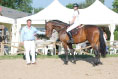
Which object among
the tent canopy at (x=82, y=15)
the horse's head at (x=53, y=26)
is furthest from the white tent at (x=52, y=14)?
the horse's head at (x=53, y=26)


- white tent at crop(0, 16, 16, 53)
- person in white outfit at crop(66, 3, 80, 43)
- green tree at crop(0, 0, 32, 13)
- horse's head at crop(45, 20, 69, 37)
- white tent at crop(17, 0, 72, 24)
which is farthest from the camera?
green tree at crop(0, 0, 32, 13)

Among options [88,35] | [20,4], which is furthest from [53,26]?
[20,4]

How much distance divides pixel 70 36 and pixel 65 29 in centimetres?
43

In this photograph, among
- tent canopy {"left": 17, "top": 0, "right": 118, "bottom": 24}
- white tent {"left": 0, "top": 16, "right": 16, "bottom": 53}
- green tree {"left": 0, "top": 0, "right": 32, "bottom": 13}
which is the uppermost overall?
green tree {"left": 0, "top": 0, "right": 32, "bottom": 13}

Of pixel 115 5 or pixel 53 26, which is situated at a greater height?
pixel 115 5

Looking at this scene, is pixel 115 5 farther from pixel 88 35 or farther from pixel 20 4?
pixel 88 35

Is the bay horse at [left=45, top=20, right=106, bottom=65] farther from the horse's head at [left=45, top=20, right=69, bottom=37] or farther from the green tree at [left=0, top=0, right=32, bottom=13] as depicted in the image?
the green tree at [left=0, top=0, right=32, bottom=13]

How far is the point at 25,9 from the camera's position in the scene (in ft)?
228

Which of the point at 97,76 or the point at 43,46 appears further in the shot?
the point at 43,46

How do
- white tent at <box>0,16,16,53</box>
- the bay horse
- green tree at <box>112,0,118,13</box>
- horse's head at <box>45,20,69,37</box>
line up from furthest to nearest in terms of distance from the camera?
green tree at <box>112,0,118,13</box> < white tent at <box>0,16,16,53</box> < horse's head at <box>45,20,69,37</box> < the bay horse

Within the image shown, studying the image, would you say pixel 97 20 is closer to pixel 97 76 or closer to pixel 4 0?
pixel 97 76

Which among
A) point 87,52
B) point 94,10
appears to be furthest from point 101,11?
point 87,52

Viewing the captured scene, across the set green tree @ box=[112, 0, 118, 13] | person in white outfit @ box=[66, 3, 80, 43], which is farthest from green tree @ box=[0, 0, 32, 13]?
person in white outfit @ box=[66, 3, 80, 43]

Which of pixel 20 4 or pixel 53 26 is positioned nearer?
pixel 53 26
